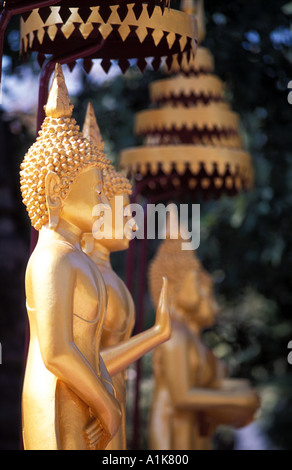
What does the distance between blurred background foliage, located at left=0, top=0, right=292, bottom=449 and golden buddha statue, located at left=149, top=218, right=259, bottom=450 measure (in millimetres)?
1036

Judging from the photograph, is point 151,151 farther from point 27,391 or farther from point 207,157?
point 27,391

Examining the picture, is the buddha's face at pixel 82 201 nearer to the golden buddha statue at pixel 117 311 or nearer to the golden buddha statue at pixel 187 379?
the golden buddha statue at pixel 117 311

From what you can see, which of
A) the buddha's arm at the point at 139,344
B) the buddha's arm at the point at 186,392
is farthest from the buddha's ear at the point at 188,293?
the buddha's arm at the point at 139,344

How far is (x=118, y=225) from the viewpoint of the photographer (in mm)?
4102

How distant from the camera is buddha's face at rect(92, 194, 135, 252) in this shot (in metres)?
4.10

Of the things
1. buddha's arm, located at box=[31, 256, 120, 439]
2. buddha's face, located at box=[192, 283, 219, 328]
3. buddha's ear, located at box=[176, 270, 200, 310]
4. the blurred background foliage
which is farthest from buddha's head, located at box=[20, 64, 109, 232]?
buddha's face, located at box=[192, 283, 219, 328]

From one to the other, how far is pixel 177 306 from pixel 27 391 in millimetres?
3085

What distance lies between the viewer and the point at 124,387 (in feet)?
13.7

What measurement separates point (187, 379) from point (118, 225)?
2.09 meters

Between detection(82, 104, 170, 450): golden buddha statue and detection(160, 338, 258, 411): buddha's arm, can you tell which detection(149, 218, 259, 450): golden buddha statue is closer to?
detection(160, 338, 258, 411): buddha's arm

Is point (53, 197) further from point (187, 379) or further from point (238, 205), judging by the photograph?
point (238, 205)

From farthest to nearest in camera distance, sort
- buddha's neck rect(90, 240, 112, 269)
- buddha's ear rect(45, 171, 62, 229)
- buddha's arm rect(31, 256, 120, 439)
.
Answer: buddha's neck rect(90, 240, 112, 269) < buddha's ear rect(45, 171, 62, 229) < buddha's arm rect(31, 256, 120, 439)

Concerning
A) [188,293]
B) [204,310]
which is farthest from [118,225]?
[204,310]
